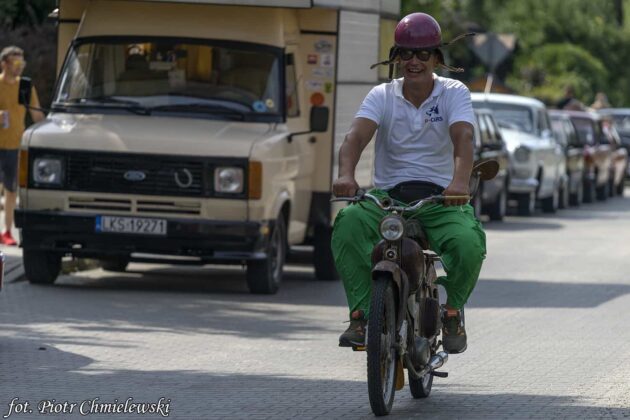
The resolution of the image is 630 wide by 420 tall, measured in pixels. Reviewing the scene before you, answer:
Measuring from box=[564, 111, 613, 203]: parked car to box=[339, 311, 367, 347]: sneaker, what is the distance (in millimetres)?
26722

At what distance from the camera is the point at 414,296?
8531mm

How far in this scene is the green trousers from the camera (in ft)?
27.3

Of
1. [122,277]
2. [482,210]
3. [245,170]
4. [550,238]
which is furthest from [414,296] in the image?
[482,210]

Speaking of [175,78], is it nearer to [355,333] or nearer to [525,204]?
[355,333]

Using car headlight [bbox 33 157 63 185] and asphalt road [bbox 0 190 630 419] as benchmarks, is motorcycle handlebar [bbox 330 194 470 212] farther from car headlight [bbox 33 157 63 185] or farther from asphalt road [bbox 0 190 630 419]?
car headlight [bbox 33 157 63 185]

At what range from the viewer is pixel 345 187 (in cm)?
819

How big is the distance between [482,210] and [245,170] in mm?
14297

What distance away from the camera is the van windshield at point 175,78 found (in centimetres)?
1497

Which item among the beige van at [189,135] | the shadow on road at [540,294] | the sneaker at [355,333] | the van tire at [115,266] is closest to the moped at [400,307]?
the sneaker at [355,333]

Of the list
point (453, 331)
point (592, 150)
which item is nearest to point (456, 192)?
point (453, 331)

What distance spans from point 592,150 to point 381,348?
2759 cm

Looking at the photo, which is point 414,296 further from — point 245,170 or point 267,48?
point 267,48

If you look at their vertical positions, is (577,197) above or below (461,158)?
below

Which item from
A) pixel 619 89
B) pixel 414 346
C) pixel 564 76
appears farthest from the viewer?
pixel 619 89
